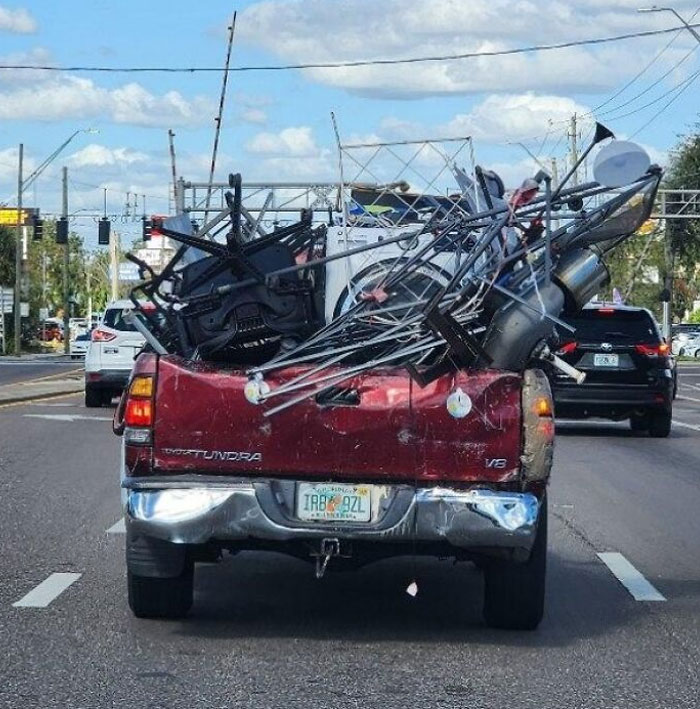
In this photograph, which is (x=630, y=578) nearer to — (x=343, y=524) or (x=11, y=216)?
(x=343, y=524)

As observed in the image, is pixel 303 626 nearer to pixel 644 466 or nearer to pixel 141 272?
pixel 141 272

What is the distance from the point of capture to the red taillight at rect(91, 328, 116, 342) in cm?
2717

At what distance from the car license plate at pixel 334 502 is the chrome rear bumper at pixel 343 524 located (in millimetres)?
36

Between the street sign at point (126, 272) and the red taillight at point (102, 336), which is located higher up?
the red taillight at point (102, 336)

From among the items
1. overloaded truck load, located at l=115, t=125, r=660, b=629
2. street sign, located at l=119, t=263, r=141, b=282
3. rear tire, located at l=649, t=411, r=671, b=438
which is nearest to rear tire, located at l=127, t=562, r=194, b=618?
overloaded truck load, located at l=115, t=125, r=660, b=629

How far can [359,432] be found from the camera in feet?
25.0

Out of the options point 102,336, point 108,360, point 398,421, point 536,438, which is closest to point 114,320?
point 102,336

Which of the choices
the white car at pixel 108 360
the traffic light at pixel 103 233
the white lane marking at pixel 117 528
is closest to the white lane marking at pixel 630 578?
the white lane marking at pixel 117 528

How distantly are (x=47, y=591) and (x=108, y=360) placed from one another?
17.6m

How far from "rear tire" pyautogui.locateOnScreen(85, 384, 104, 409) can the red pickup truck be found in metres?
19.6

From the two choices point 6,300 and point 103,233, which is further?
point 6,300

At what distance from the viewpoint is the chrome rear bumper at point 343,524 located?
7523 mm

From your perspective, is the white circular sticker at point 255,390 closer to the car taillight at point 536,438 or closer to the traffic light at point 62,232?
the car taillight at point 536,438

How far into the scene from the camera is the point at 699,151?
2852 inches
